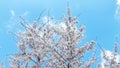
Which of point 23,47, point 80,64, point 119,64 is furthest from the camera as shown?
point 23,47

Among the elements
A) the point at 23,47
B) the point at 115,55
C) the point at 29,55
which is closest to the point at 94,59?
the point at 115,55

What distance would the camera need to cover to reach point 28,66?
17484mm

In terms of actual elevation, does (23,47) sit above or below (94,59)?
above

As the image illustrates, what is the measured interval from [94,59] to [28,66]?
4.80 m

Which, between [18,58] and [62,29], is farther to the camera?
[18,58]

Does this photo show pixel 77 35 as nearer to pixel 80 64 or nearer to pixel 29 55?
pixel 80 64

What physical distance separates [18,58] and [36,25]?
2183 millimetres

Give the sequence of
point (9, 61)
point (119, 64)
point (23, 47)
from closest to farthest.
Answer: point (119, 64), point (23, 47), point (9, 61)

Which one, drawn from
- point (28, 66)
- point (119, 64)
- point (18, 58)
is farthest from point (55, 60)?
point (18, 58)

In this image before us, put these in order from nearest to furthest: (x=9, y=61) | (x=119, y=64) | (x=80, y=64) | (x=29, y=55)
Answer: (x=80, y=64), (x=119, y=64), (x=29, y=55), (x=9, y=61)

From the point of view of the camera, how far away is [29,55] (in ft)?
56.3

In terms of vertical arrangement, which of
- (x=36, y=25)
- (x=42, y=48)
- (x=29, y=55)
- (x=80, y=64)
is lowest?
(x=80, y=64)

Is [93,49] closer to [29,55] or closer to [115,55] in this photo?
[115,55]

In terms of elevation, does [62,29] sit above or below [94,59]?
above
